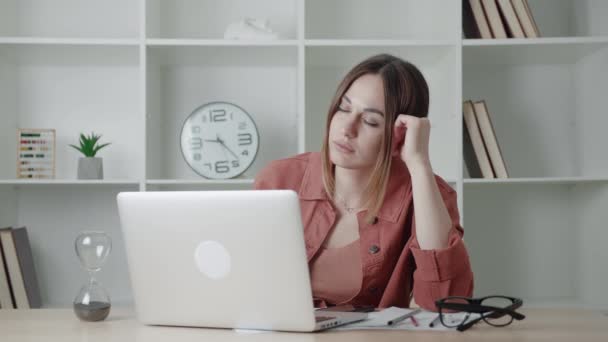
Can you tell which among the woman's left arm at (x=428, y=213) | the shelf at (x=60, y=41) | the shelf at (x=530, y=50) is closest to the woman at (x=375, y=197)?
the woman's left arm at (x=428, y=213)

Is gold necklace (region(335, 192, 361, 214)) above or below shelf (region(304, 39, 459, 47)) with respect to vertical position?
below

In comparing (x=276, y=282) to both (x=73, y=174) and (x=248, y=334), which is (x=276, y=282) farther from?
(x=73, y=174)

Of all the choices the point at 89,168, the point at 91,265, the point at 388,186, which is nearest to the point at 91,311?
the point at 91,265

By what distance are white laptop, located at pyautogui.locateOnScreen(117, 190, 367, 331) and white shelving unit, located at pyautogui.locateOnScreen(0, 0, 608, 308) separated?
161 centimetres

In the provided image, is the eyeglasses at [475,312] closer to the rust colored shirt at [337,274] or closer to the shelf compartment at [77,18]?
the rust colored shirt at [337,274]

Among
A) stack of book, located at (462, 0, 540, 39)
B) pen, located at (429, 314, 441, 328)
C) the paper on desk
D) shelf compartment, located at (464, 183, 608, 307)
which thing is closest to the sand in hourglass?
the paper on desk

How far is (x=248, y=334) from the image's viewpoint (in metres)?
1.20

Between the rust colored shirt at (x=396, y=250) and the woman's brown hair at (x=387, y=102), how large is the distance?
0.03 metres

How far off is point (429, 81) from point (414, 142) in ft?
4.18

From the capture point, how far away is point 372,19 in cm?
298

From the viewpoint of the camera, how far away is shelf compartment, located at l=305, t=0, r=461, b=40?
2971 mm

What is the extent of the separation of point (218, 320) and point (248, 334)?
0.23ft

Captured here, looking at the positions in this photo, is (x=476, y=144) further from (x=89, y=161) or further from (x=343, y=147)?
(x=89, y=161)

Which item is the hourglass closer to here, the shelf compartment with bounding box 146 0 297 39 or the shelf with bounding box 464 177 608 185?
the shelf with bounding box 464 177 608 185
